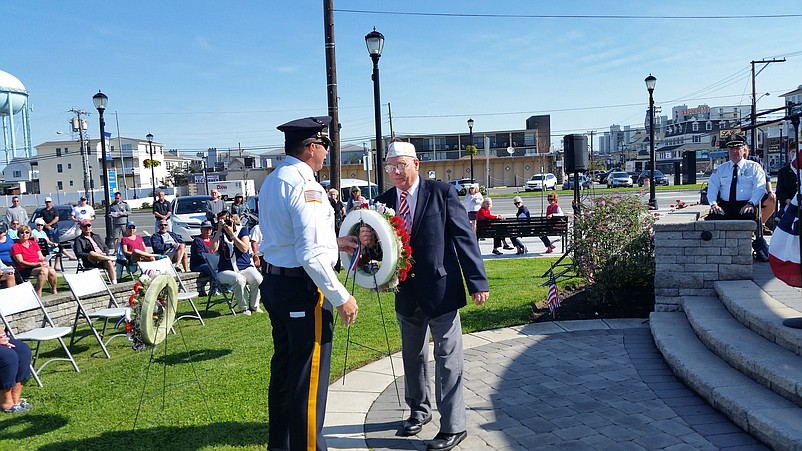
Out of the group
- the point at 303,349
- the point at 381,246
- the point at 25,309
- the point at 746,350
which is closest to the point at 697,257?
the point at 746,350

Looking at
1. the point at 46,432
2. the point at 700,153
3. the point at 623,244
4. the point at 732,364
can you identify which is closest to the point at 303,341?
the point at 46,432

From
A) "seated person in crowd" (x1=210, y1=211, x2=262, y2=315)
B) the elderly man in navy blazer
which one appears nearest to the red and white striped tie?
the elderly man in navy blazer

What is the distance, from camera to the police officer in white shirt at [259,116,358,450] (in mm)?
3480

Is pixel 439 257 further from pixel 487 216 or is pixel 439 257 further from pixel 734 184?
pixel 487 216

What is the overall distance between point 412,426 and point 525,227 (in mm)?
10719

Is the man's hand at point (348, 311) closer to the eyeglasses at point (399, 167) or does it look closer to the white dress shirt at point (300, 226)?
the white dress shirt at point (300, 226)

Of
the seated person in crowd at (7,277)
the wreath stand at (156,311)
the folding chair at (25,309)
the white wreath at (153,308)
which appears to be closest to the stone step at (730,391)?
the wreath stand at (156,311)

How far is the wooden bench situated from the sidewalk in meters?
7.89

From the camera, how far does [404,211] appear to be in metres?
4.38

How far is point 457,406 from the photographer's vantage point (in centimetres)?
418

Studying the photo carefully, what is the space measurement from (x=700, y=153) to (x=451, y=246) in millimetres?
104439

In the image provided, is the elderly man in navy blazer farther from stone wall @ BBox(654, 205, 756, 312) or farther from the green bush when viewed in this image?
the green bush

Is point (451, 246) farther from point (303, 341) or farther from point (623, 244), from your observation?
point (623, 244)

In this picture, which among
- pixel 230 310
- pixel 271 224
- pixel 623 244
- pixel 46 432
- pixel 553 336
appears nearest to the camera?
pixel 271 224
